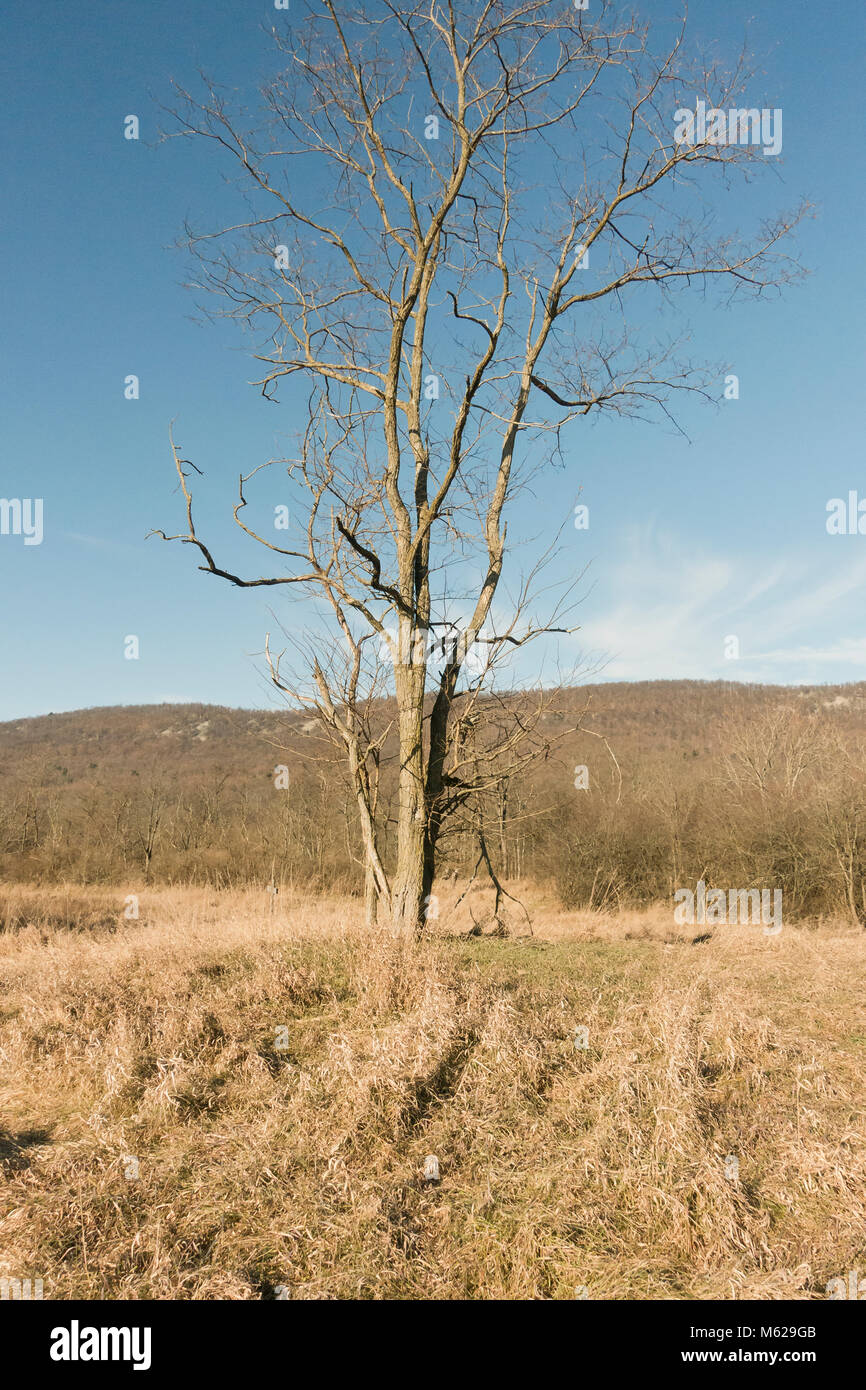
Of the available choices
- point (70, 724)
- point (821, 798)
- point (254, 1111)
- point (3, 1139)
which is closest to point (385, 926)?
point (254, 1111)

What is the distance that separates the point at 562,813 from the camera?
28500 mm

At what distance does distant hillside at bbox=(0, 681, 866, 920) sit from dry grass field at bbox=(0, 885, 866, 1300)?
7.79 ft

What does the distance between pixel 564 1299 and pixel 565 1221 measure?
13.9 inches

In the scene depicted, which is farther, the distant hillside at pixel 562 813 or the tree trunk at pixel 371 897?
the distant hillside at pixel 562 813

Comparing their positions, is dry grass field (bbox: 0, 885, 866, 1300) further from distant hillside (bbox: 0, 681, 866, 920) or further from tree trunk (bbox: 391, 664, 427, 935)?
distant hillside (bbox: 0, 681, 866, 920)

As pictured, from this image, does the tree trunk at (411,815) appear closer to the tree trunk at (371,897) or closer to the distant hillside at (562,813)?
the tree trunk at (371,897)

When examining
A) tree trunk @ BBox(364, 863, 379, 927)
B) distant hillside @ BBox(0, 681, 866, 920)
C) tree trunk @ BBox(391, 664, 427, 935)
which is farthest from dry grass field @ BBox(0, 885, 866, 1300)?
distant hillside @ BBox(0, 681, 866, 920)

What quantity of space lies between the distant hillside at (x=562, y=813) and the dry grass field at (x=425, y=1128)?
237cm

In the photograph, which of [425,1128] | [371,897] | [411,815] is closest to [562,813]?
[371,897]

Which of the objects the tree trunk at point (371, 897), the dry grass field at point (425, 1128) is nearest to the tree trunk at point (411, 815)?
the tree trunk at point (371, 897)

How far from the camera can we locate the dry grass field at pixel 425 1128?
3.34 metres

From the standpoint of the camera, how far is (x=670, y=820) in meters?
25.9

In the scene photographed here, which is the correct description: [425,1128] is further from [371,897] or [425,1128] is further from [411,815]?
[371,897]
